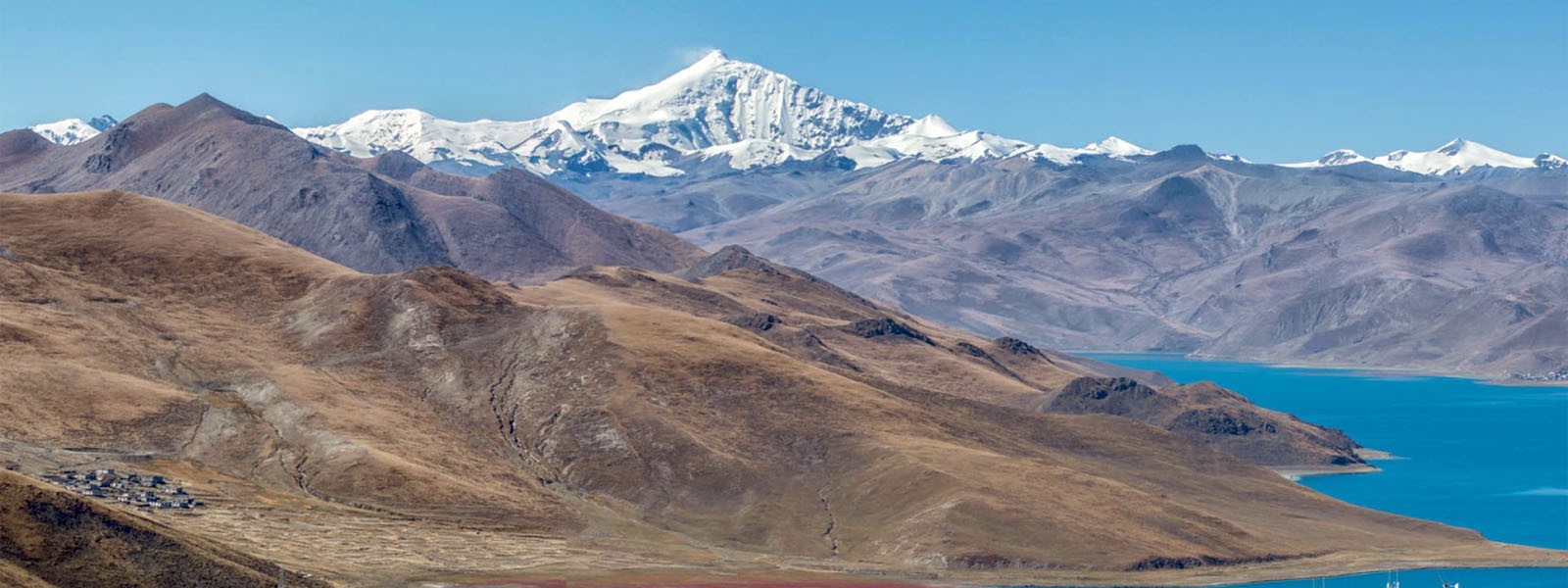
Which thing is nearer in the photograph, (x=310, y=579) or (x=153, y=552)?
(x=153, y=552)

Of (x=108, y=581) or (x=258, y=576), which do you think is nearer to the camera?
(x=108, y=581)

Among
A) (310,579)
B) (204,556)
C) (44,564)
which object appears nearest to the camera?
(44,564)

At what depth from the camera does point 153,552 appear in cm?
17425

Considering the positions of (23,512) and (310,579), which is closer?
(23,512)

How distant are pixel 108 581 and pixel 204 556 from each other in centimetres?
1173

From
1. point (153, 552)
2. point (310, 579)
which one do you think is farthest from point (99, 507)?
point (310, 579)

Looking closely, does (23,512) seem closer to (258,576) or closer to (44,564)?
(44,564)

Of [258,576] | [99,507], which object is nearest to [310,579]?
[258,576]

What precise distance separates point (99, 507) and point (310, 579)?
23415mm

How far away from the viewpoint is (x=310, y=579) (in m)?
191

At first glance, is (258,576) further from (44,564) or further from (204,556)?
(44,564)

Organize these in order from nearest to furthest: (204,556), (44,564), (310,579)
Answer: (44,564)
(204,556)
(310,579)

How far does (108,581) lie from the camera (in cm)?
16700

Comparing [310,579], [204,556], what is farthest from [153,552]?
[310,579]
